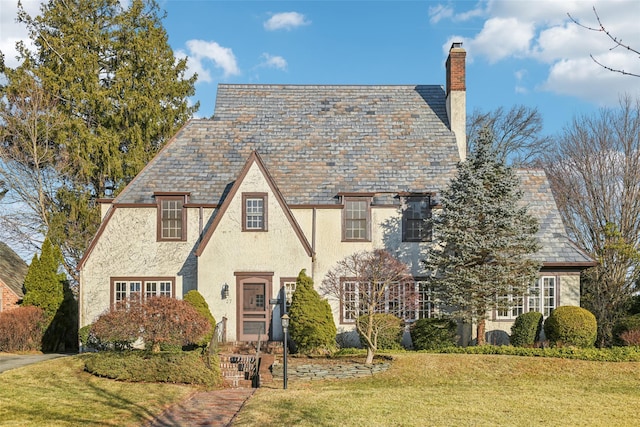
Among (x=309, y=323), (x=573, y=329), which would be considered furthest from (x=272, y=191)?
(x=573, y=329)

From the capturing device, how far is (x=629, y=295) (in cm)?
2880

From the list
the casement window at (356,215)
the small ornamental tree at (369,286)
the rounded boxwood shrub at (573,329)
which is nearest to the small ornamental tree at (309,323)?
the small ornamental tree at (369,286)

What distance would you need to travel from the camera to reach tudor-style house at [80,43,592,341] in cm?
2302

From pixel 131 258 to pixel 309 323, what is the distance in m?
7.97

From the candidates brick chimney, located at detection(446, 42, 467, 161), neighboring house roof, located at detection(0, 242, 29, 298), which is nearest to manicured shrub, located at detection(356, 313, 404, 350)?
brick chimney, located at detection(446, 42, 467, 161)

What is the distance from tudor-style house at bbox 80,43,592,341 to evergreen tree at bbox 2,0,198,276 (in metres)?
7.60

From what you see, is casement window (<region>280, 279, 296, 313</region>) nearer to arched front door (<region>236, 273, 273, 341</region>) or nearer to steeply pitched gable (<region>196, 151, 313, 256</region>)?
arched front door (<region>236, 273, 273, 341</region>)

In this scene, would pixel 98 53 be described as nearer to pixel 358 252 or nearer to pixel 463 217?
pixel 358 252

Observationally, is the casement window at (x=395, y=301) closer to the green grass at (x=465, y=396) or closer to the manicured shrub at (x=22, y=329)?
the green grass at (x=465, y=396)

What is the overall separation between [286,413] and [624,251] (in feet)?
66.7

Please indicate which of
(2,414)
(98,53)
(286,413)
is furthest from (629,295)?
(98,53)

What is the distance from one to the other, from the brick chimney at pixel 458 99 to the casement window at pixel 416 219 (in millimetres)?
3631

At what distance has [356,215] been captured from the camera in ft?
80.1

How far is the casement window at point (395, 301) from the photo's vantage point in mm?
22798
